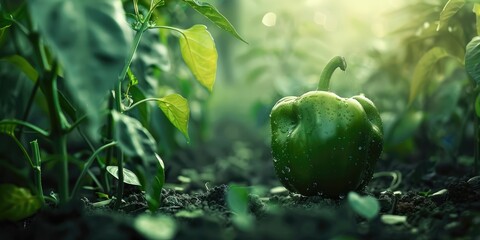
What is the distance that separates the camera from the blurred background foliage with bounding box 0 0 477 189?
206cm

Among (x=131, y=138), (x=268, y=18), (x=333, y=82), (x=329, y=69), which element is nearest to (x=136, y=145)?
(x=131, y=138)

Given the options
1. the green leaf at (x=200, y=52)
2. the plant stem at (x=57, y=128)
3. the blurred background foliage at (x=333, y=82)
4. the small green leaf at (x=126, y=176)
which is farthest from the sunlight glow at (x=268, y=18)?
the plant stem at (x=57, y=128)

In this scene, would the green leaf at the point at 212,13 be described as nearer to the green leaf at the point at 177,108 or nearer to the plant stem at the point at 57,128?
the green leaf at the point at 177,108

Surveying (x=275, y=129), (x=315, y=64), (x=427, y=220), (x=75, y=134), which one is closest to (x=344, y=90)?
(x=315, y=64)

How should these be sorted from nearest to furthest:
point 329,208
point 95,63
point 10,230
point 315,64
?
point 95,63, point 10,230, point 329,208, point 315,64

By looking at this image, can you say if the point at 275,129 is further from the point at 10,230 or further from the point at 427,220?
the point at 10,230

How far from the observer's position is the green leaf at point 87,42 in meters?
0.87

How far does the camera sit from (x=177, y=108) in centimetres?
142

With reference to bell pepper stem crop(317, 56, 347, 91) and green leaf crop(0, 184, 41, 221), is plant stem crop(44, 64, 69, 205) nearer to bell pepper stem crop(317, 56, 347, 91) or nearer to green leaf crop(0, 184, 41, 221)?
green leaf crop(0, 184, 41, 221)

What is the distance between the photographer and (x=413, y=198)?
151 cm

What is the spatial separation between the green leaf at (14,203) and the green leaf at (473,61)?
1.11m

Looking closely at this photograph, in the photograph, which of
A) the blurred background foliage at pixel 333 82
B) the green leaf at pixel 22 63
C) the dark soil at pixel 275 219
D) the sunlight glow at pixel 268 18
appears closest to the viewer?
the dark soil at pixel 275 219

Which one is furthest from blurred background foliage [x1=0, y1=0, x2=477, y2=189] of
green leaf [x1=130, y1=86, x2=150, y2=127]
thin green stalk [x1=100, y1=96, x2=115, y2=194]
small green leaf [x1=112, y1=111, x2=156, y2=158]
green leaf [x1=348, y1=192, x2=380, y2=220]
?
green leaf [x1=348, y1=192, x2=380, y2=220]

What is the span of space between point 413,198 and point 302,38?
105 inches
